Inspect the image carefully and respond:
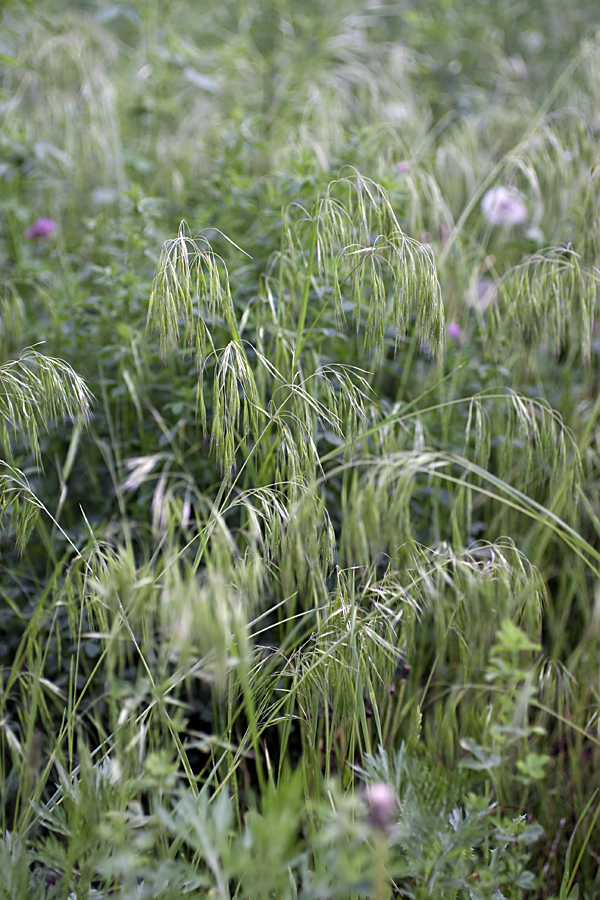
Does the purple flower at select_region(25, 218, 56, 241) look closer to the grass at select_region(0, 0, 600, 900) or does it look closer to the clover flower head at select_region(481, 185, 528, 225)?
the grass at select_region(0, 0, 600, 900)

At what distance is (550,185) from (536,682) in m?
1.20

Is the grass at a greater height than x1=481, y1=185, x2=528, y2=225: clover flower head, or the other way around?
x1=481, y1=185, x2=528, y2=225: clover flower head

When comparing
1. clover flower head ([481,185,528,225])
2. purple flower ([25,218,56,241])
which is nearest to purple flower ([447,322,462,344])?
clover flower head ([481,185,528,225])

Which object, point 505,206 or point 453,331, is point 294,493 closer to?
point 453,331

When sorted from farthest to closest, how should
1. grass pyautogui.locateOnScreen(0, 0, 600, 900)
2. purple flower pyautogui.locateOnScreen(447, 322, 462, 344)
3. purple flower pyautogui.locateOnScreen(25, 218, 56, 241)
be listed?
purple flower pyautogui.locateOnScreen(25, 218, 56, 241) < purple flower pyautogui.locateOnScreen(447, 322, 462, 344) < grass pyautogui.locateOnScreen(0, 0, 600, 900)

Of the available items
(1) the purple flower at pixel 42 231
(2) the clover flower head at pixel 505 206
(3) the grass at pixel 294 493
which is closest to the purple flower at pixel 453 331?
(3) the grass at pixel 294 493

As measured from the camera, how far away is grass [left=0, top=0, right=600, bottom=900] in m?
0.94

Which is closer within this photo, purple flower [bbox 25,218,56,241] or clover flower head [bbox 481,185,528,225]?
clover flower head [bbox 481,185,528,225]

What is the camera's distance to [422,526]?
1575 mm

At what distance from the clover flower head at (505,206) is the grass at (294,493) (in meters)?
0.05

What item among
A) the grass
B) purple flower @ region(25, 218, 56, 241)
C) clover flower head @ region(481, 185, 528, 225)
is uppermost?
purple flower @ region(25, 218, 56, 241)

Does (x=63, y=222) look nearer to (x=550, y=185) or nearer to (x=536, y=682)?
(x=550, y=185)

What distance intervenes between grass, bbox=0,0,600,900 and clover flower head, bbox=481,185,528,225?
0.17 ft

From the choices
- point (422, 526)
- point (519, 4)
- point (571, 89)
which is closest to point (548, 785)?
point (422, 526)
